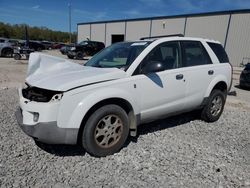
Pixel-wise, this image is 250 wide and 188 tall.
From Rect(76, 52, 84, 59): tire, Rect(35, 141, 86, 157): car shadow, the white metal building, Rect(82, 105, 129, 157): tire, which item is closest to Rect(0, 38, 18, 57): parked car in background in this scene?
Rect(76, 52, 84, 59): tire

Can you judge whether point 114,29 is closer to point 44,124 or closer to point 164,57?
point 164,57

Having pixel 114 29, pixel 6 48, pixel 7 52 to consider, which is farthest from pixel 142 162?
pixel 114 29

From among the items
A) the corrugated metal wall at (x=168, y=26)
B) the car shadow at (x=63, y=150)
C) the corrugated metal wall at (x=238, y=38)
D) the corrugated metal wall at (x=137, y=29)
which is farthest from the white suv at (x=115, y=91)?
the corrugated metal wall at (x=137, y=29)

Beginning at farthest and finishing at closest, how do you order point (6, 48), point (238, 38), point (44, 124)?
point (238, 38)
point (6, 48)
point (44, 124)

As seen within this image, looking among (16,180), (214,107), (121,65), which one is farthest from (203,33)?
(16,180)

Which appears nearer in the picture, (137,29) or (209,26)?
(209,26)

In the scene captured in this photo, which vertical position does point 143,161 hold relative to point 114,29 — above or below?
below

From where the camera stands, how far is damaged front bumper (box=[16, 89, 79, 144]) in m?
2.94

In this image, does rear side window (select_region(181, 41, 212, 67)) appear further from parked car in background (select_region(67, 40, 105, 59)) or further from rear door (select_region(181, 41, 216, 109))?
parked car in background (select_region(67, 40, 105, 59))

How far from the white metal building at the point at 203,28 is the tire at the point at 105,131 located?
22.7 metres

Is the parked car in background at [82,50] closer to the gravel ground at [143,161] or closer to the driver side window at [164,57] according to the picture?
the gravel ground at [143,161]

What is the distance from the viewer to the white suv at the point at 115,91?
3016 mm

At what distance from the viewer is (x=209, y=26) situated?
83.3ft

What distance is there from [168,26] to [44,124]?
2864 centimetres
